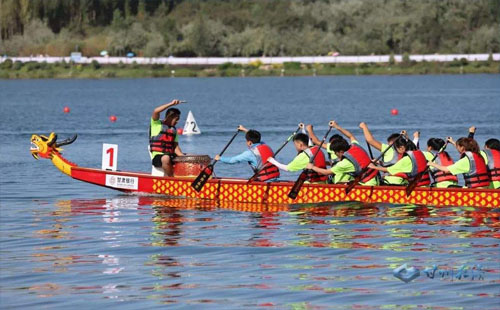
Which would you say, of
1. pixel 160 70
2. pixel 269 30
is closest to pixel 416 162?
pixel 160 70

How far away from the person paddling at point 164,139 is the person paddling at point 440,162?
517cm

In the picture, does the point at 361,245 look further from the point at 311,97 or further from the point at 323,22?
the point at 323,22

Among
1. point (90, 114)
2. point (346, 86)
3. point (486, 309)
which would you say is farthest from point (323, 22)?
point (486, 309)

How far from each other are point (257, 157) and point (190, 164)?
1.73m

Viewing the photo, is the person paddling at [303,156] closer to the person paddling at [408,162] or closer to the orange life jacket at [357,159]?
the orange life jacket at [357,159]

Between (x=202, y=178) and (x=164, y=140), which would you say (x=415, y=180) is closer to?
(x=202, y=178)

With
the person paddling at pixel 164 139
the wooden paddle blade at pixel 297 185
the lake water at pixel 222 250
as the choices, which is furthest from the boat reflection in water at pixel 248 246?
the person paddling at pixel 164 139

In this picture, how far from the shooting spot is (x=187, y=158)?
2409 cm

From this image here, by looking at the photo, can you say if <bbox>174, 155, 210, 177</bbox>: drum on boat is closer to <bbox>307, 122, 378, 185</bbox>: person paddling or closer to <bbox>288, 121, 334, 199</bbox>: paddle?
<bbox>288, 121, 334, 199</bbox>: paddle

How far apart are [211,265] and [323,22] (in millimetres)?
120653

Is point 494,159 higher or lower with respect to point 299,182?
higher

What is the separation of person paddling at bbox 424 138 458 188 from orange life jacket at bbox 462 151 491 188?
0.51 metres

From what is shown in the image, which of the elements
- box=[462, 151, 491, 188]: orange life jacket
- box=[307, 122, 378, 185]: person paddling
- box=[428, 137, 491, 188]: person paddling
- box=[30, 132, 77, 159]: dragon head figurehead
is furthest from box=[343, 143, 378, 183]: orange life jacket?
box=[30, 132, 77, 159]: dragon head figurehead

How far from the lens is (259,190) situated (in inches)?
909
